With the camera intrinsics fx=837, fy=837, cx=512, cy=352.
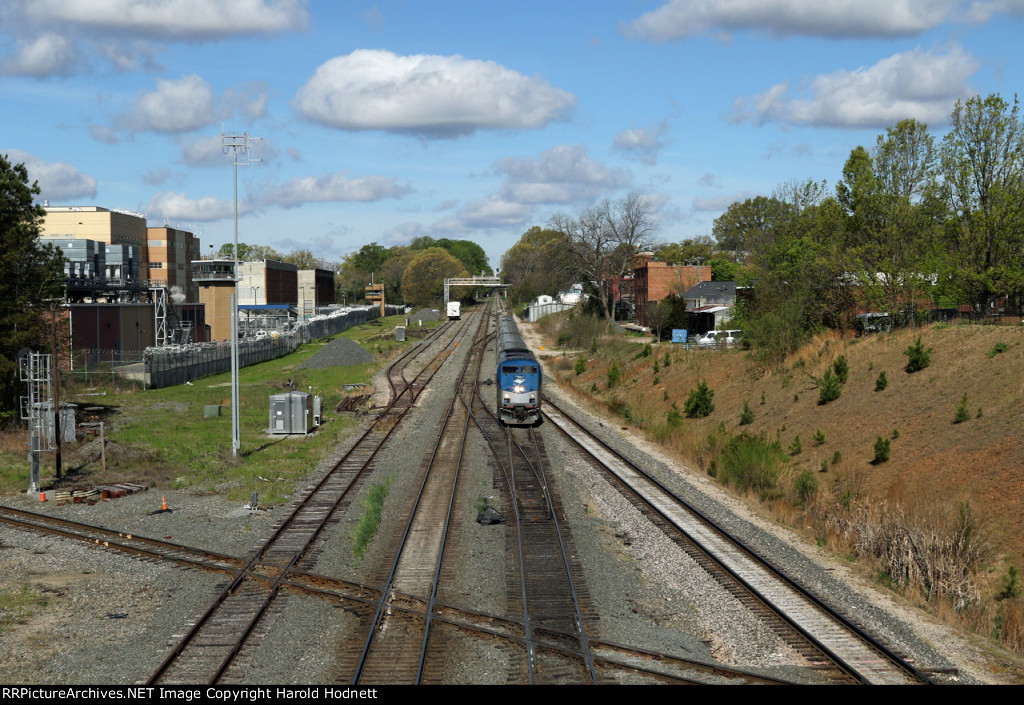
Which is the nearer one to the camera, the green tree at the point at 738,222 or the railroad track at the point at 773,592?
the railroad track at the point at 773,592

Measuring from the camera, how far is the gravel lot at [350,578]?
12766 millimetres

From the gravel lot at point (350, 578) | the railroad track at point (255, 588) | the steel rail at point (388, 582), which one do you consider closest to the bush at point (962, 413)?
the gravel lot at point (350, 578)

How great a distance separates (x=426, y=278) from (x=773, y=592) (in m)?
165

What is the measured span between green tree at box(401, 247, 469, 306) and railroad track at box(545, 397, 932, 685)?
15178cm

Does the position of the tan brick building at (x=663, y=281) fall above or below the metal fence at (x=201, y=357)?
above

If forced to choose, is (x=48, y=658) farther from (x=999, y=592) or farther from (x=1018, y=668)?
(x=999, y=592)

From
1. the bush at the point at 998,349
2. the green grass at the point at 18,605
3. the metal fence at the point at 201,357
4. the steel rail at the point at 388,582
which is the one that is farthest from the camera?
the metal fence at the point at 201,357

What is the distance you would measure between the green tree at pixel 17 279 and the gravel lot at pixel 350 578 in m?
12.1

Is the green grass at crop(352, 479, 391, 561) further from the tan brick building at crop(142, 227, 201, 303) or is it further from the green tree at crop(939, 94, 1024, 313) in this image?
the tan brick building at crop(142, 227, 201, 303)

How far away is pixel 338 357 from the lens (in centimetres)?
6556

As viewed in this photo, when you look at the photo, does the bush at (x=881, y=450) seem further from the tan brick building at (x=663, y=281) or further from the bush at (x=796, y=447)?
the tan brick building at (x=663, y=281)

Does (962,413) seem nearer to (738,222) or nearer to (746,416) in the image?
(746,416)

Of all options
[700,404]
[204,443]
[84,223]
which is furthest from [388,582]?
[84,223]

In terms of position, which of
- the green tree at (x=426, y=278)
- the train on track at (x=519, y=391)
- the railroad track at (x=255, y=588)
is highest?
the green tree at (x=426, y=278)
